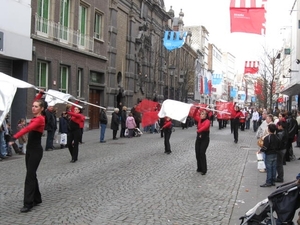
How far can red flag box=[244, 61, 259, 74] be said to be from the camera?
3850 centimetres

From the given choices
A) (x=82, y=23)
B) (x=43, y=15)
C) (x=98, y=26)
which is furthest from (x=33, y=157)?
(x=98, y=26)

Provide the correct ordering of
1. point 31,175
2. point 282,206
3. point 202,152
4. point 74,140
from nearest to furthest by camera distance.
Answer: point 282,206
point 31,175
point 202,152
point 74,140

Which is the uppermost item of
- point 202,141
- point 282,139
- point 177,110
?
point 177,110

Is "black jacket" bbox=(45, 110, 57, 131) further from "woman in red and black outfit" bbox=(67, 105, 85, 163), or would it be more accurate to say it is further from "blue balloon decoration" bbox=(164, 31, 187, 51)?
"blue balloon decoration" bbox=(164, 31, 187, 51)

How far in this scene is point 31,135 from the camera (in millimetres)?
6992

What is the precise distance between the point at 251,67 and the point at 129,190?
32.9m

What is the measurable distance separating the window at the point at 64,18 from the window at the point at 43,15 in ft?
4.03

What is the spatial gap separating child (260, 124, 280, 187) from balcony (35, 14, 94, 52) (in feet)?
46.4

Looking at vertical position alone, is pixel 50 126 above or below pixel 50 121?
below

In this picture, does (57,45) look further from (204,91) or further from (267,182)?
(204,91)

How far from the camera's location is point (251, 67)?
129 feet

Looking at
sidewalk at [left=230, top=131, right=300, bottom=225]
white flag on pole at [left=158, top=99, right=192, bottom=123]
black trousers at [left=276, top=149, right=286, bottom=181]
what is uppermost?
white flag on pole at [left=158, top=99, right=192, bottom=123]

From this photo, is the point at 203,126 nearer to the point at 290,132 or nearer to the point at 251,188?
the point at 251,188

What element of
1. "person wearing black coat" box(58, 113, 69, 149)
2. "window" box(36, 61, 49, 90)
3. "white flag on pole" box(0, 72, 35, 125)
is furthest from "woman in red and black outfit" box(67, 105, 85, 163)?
"window" box(36, 61, 49, 90)
